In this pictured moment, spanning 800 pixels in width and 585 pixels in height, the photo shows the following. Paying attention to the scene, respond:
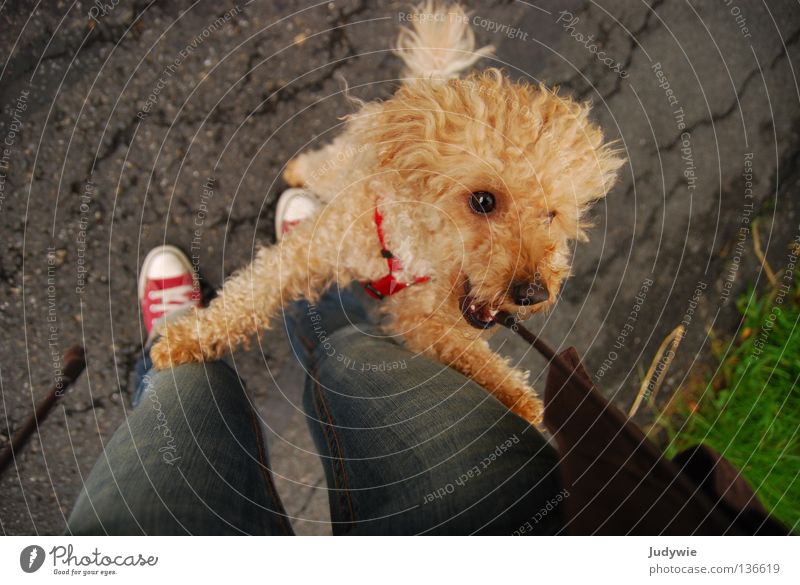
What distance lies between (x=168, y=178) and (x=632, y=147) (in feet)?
4.44

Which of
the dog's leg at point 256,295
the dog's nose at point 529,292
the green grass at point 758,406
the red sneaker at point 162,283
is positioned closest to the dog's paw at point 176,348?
the dog's leg at point 256,295

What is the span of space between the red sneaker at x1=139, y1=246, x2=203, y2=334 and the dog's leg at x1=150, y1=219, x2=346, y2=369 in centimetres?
16

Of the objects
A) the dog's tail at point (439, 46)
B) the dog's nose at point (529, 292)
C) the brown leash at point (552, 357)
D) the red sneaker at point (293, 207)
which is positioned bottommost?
the brown leash at point (552, 357)

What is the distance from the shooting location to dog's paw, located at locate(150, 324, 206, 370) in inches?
39.2

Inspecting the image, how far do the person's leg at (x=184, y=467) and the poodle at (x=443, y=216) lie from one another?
0.11 metres

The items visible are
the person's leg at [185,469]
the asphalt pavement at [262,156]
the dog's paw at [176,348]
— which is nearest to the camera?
the person's leg at [185,469]

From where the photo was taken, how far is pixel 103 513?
0.73 m

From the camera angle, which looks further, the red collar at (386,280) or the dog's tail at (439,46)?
the dog's tail at (439,46)

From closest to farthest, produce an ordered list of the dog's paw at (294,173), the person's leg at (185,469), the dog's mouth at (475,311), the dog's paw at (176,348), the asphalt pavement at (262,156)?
the person's leg at (185,469), the dog's mouth at (475,311), the dog's paw at (176,348), the asphalt pavement at (262,156), the dog's paw at (294,173)

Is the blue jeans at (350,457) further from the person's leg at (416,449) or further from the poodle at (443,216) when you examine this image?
the poodle at (443,216)
